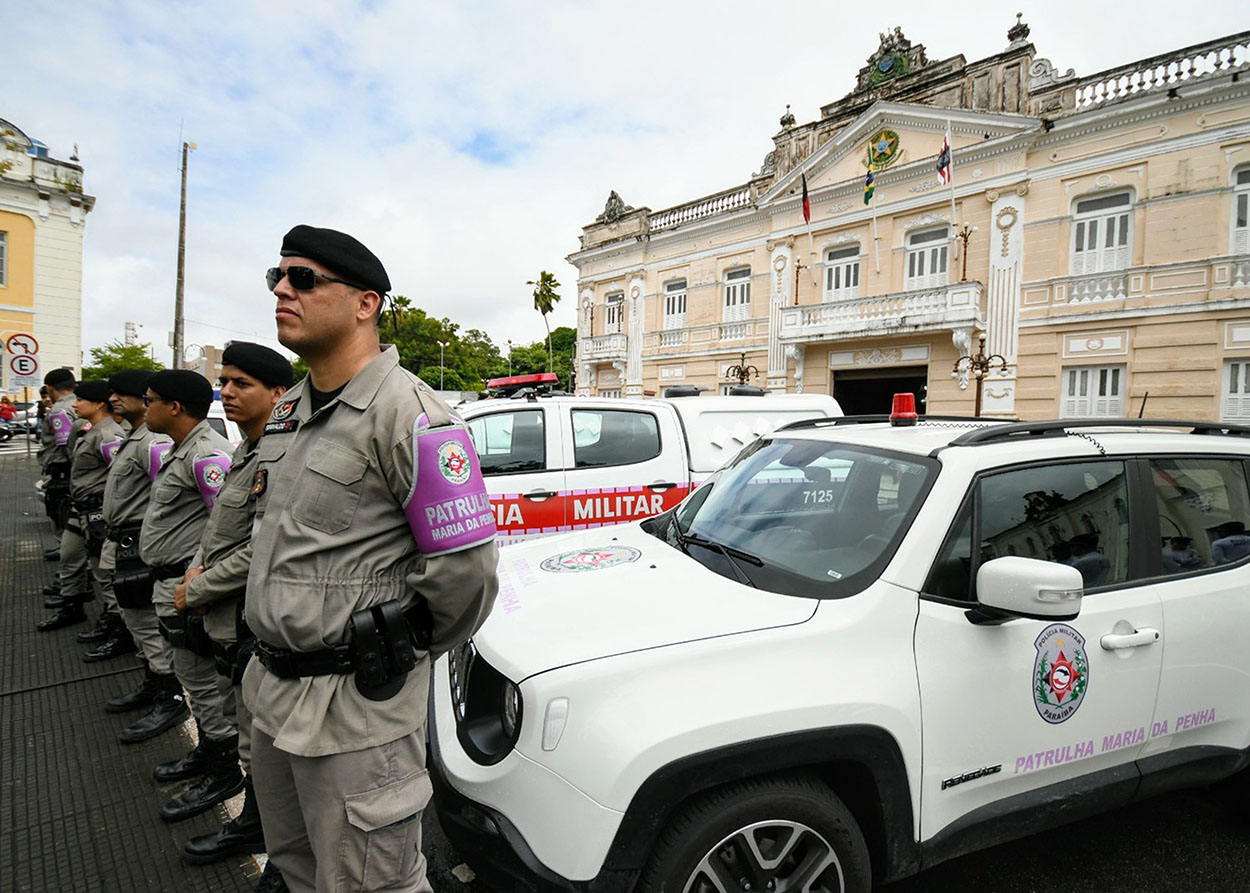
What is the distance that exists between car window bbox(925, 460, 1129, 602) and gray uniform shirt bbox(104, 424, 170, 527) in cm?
403

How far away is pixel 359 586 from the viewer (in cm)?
153

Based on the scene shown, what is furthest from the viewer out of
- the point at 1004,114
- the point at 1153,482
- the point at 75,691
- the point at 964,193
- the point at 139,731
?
the point at 964,193

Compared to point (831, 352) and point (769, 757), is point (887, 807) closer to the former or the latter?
point (769, 757)

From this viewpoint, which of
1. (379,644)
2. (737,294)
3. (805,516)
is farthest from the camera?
(737,294)

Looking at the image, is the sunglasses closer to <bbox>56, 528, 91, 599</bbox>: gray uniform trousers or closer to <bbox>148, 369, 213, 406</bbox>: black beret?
<bbox>148, 369, 213, 406</bbox>: black beret

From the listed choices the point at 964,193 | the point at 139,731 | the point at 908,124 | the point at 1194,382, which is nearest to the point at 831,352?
the point at 964,193

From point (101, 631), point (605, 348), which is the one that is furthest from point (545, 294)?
point (101, 631)

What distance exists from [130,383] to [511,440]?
2.59m

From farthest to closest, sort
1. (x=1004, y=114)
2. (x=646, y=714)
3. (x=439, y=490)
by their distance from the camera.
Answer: (x=1004, y=114) → (x=646, y=714) → (x=439, y=490)

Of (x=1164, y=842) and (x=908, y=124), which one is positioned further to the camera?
(x=908, y=124)

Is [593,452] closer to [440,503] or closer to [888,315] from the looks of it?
[440,503]

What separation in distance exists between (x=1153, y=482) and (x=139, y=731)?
4.90 m

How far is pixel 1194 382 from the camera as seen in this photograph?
12703 mm

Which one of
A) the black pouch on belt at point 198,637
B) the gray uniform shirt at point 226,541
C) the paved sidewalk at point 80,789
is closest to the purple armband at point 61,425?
the paved sidewalk at point 80,789
